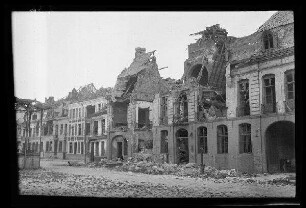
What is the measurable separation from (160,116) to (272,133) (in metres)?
10.6

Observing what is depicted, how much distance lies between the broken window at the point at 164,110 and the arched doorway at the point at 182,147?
182 cm

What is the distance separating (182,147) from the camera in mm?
26156

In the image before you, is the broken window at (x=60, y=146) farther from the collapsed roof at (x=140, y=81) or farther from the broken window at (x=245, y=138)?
the broken window at (x=245, y=138)

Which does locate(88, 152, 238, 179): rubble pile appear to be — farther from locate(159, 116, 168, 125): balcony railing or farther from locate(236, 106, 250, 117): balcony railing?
locate(236, 106, 250, 117): balcony railing

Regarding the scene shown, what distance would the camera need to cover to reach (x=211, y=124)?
912 inches

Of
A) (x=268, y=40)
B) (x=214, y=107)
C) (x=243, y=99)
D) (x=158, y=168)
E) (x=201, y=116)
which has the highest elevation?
(x=268, y=40)

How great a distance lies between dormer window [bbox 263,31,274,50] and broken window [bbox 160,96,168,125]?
948 cm

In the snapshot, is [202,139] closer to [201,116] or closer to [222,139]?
[201,116]

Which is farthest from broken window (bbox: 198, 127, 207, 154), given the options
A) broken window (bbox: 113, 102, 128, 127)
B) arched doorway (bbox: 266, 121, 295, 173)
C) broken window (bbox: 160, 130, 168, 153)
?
broken window (bbox: 113, 102, 128, 127)

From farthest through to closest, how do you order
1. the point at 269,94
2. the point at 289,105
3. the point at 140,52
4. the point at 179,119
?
the point at 140,52, the point at 179,119, the point at 269,94, the point at 289,105

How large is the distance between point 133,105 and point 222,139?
12.3 meters

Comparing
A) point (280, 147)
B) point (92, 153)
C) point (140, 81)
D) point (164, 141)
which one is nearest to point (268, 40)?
point (280, 147)
